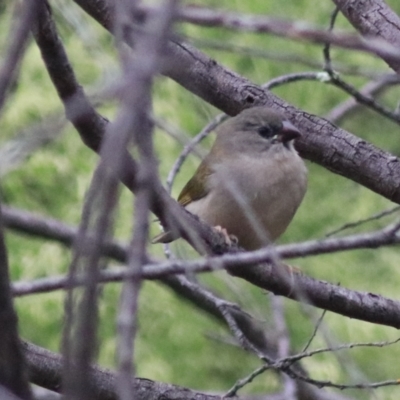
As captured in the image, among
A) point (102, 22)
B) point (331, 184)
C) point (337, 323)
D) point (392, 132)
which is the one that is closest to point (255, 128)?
point (102, 22)

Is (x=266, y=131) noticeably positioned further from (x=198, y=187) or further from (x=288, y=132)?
(x=288, y=132)

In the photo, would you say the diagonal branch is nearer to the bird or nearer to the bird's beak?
the bird's beak

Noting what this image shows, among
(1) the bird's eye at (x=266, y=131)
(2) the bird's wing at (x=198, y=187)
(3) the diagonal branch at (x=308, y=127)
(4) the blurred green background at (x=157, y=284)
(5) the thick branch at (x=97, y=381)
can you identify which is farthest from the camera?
(4) the blurred green background at (x=157, y=284)

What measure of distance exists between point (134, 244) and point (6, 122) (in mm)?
5386

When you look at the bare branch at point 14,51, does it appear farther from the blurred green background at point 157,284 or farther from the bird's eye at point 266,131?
the blurred green background at point 157,284

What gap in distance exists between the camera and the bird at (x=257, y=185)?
4.72 metres

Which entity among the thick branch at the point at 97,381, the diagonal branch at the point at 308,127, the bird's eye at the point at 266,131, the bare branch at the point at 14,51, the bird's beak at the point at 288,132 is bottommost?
the bare branch at the point at 14,51

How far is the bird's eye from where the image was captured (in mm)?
4870

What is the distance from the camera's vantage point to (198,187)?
5129 millimetres

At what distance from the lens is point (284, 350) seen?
304cm

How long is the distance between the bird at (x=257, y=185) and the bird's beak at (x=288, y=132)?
0.02 m

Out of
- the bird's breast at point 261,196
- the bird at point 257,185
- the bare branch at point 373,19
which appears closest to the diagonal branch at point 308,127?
the bare branch at point 373,19

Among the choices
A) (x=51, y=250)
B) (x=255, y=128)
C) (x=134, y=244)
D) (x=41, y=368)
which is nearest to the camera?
(x=134, y=244)

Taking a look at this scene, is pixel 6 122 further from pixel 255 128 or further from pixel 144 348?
pixel 255 128
